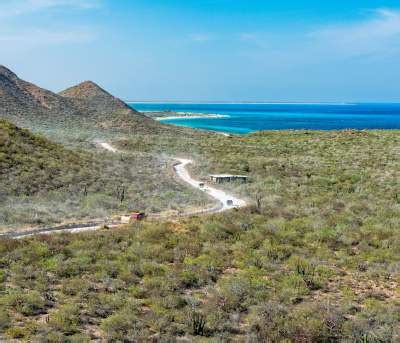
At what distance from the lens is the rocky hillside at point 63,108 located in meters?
83.4

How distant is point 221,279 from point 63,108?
83.6m

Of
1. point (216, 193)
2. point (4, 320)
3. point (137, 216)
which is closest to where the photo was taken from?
point (4, 320)

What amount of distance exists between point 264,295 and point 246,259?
3568 millimetres

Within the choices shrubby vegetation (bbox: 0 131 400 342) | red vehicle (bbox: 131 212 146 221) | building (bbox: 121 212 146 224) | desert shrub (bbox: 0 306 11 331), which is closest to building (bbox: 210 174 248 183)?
shrubby vegetation (bbox: 0 131 400 342)

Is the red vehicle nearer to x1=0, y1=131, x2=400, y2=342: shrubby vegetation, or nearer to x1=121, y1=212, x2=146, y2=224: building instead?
x1=121, y1=212, x2=146, y2=224: building

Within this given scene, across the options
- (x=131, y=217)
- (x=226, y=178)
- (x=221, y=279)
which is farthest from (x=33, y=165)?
(x=221, y=279)

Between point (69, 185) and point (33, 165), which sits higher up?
point (33, 165)

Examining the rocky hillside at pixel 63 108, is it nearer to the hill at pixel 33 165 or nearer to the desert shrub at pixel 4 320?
the hill at pixel 33 165

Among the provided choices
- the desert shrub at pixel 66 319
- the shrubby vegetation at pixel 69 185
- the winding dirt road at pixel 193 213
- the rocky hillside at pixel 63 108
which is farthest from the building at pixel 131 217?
the rocky hillside at pixel 63 108

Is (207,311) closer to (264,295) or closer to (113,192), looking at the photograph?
(264,295)

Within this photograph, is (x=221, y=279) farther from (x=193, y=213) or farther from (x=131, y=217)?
(x=193, y=213)

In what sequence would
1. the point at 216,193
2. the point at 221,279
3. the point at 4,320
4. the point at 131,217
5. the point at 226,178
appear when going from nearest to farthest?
the point at 4,320 < the point at 221,279 < the point at 131,217 < the point at 216,193 < the point at 226,178

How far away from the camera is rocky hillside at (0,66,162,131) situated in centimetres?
8338

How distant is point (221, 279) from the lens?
1694 cm
